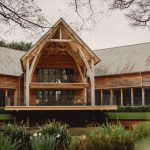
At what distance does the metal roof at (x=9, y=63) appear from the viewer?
3925 centimetres

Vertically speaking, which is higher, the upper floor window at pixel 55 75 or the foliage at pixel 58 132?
the upper floor window at pixel 55 75

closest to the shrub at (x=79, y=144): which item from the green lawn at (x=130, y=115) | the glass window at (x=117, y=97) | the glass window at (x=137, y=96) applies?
the green lawn at (x=130, y=115)

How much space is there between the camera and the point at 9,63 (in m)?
41.2

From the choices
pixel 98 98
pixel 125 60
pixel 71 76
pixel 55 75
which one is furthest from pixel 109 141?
pixel 98 98

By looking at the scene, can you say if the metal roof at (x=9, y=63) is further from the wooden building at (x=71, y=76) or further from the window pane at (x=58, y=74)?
the window pane at (x=58, y=74)

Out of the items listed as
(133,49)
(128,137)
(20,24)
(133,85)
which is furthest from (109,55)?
(128,137)

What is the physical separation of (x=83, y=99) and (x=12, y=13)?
24.2m

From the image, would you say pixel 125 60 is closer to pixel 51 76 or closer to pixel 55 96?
pixel 51 76

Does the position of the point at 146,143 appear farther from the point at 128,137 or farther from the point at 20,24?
the point at 20,24

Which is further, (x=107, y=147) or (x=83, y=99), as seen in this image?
(x=83, y=99)

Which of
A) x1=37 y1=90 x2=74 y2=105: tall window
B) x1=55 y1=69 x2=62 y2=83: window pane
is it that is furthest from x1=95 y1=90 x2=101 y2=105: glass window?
x1=55 y1=69 x2=62 y2=83: window pane

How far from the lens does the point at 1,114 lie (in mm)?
33688

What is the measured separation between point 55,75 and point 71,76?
4.94ft

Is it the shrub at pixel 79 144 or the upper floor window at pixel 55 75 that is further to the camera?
the upper floor window at pixel 55 75
